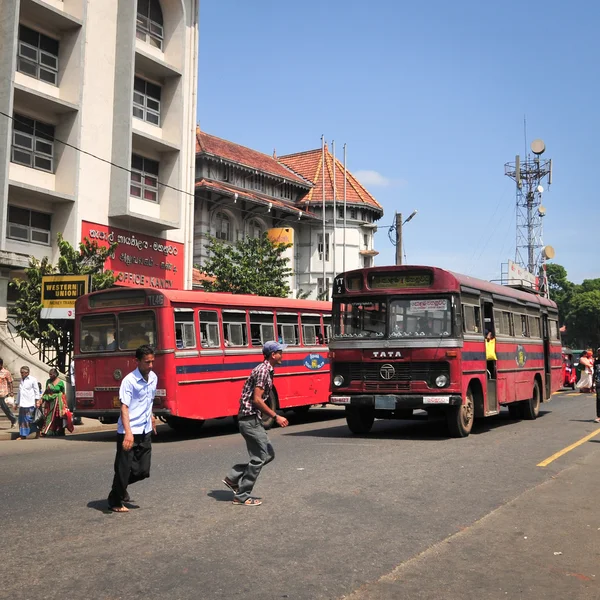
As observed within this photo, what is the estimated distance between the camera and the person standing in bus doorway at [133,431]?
7488 mm

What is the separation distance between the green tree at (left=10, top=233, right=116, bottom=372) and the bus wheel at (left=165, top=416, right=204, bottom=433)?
5991mm

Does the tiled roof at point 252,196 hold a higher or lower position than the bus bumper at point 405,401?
higher

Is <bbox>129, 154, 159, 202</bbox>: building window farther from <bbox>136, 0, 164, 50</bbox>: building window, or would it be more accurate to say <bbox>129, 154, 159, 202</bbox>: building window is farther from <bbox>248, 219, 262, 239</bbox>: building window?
<bbox>248, 219, 262, 239</bbox>: building window

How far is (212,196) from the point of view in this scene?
4194 centimetres

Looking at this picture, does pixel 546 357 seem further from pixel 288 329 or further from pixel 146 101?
pixel 146 101

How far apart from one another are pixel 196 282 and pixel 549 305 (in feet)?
66.3

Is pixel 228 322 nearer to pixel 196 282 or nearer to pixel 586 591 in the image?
pixel 586 591

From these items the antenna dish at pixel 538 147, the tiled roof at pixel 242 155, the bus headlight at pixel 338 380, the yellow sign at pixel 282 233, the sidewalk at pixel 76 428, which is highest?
the antenna dish at pixel 538 147

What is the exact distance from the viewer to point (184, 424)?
57.6 ft

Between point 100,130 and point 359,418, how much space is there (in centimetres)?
1866

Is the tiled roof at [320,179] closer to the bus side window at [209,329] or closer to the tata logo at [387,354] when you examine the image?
the bus side window at [209,329]

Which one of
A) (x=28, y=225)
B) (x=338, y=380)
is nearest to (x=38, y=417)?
(x=338, y=380)

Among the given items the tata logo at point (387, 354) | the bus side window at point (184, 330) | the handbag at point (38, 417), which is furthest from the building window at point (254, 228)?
the tata logo at point (387, 354)

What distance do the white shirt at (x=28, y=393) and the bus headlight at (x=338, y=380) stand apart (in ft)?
22.5
